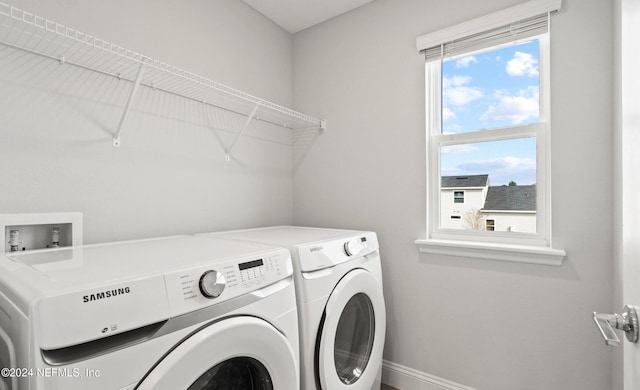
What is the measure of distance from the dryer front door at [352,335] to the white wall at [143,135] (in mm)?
925

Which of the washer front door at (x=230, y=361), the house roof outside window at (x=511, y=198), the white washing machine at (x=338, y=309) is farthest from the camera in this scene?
the house roof outside window at (x=511, y=198)

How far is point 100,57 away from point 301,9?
1.36m

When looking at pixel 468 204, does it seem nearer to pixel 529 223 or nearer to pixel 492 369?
pixel 529 223

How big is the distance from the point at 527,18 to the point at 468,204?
1001 millimetres

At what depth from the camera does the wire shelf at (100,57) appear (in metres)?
1.15

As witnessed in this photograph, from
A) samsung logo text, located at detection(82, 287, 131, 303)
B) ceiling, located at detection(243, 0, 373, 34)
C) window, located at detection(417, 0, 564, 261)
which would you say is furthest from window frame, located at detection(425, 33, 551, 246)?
samsung logo text, located at detection(82, 287, 131, 303)

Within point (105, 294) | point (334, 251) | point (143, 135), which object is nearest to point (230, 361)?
point (105, 294)

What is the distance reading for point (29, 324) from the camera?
1.91ft

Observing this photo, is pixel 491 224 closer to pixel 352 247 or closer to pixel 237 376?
pixel 352 247

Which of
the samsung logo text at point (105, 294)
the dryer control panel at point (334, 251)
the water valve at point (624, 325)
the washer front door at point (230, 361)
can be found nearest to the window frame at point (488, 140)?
the dryer control panel at point (334, 251)

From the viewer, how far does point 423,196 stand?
1908mm

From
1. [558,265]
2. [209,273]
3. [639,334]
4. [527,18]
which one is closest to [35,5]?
[209,273]

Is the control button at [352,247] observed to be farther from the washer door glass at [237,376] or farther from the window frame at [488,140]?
the washer door glass at [237,376]

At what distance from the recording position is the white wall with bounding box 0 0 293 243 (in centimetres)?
123
